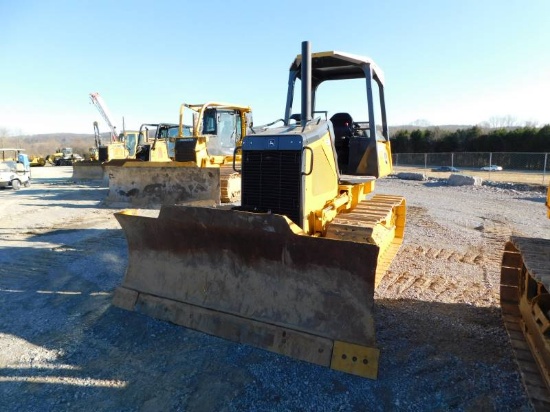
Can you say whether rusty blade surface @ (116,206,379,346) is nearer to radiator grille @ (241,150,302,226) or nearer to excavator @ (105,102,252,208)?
radiator grille @ (241,150,302,226)

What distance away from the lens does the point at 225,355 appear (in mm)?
3363

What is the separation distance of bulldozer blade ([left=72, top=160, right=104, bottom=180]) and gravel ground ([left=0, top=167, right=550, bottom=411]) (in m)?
18.3

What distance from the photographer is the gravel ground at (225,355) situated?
9.25 feet

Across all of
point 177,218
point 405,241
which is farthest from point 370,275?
point 405,241

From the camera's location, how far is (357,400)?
9.20 feet

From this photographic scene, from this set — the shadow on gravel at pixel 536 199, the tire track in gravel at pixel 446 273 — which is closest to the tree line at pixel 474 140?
the shadow on gravel at pixel 536 199

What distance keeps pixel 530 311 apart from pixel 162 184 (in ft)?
31.2

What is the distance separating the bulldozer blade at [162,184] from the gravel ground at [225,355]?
4.34m

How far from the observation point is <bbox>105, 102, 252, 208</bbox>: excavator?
10.5 m

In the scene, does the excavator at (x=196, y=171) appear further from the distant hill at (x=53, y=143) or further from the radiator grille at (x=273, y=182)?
the distant hill at (x=53, y=143)

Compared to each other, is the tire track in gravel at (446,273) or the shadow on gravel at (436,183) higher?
the shadow on gravel at (436,183)

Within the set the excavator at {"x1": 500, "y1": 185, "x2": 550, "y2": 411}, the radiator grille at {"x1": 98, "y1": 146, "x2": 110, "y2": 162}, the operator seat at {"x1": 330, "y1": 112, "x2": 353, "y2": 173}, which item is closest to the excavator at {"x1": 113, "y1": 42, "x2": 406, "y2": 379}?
the operator seat at {"x1": 330, "y1": 112, "x2": 353, "y2": 173}

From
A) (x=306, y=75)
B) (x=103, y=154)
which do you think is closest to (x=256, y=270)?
(x=306, y=75)

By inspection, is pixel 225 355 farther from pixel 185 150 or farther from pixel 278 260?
pixel 185 150
